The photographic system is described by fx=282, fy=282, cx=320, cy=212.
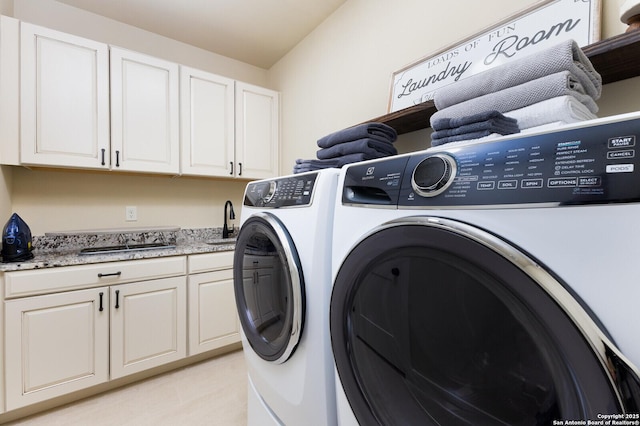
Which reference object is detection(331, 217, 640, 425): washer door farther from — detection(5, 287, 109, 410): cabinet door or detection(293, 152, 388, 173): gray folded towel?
detection(5, 287, 109, 410): cabinet door

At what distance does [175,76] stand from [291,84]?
1.00 m

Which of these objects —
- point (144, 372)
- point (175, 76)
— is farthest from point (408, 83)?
point (144, 372)

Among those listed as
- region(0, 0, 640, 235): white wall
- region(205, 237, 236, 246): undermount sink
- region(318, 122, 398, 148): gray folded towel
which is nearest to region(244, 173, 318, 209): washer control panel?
region(318, 122, 398, 148): gray folded towel

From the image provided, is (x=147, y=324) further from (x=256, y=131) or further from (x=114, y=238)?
(x=256, y=131)

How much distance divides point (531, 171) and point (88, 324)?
2.23 meters

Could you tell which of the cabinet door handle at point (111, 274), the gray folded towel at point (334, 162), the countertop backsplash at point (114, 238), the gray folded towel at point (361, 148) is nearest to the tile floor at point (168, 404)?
the cabinet door handle at point (111, 274)

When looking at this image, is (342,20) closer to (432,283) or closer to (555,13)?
(555,13)

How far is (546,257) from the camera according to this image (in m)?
0.41

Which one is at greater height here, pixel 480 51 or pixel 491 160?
pixel 480 51

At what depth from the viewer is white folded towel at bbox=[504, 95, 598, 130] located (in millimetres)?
734

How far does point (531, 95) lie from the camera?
31.0 inches

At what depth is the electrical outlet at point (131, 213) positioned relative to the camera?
2.31m

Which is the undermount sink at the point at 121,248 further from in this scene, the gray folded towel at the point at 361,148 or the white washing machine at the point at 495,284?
the white washing machine at the point at 495,284

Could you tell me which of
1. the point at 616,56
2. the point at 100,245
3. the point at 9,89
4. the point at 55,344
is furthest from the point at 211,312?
the point at 616,56
